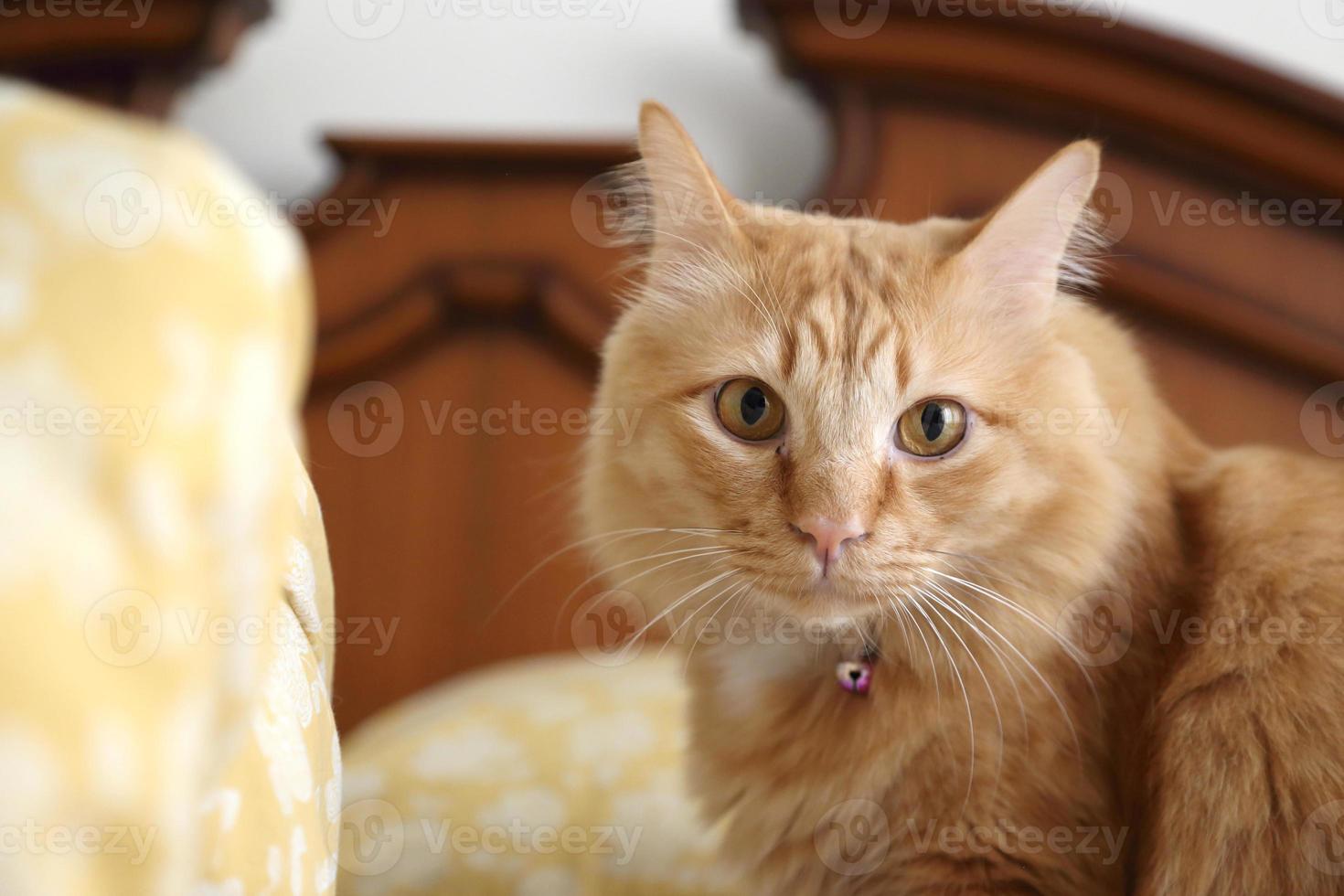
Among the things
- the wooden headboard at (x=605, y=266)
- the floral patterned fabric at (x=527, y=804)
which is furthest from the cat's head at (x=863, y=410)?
the wooden headboard at (x=605, y=266)

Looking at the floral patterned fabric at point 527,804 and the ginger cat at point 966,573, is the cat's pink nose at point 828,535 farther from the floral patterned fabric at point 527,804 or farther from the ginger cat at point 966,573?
the floral patterned fabric at point 527,804

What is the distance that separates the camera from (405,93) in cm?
207

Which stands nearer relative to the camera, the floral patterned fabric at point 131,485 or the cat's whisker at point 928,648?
the floral patterned fabric at point 131,485

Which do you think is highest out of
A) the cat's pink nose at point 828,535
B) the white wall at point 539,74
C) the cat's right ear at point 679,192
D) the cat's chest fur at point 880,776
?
the white wall at point 539,74

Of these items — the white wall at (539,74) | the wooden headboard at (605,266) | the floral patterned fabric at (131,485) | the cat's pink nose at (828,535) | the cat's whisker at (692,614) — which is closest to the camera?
the floral patterned fabric at (131,485)

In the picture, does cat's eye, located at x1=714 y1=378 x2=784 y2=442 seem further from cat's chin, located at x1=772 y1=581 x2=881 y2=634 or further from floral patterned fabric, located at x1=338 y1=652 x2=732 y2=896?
floral patterned fabric, located at x1=338 y1=652 x2=732 y2=896

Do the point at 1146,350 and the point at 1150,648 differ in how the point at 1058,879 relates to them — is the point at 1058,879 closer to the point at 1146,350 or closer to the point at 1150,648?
the point at 1150,648

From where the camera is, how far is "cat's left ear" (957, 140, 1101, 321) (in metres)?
0.99

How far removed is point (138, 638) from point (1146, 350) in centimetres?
186

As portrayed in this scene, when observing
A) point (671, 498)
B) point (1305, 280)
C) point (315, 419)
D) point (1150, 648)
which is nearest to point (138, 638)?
point (671, 498)

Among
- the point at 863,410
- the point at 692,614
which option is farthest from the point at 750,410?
the point at 692,614

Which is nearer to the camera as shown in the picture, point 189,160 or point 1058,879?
point 189,160

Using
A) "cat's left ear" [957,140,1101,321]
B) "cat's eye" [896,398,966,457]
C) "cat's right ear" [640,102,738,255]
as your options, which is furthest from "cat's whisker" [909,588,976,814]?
"cat's right ear" [640,102,738,255]

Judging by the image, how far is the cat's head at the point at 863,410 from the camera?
0.94 metres
